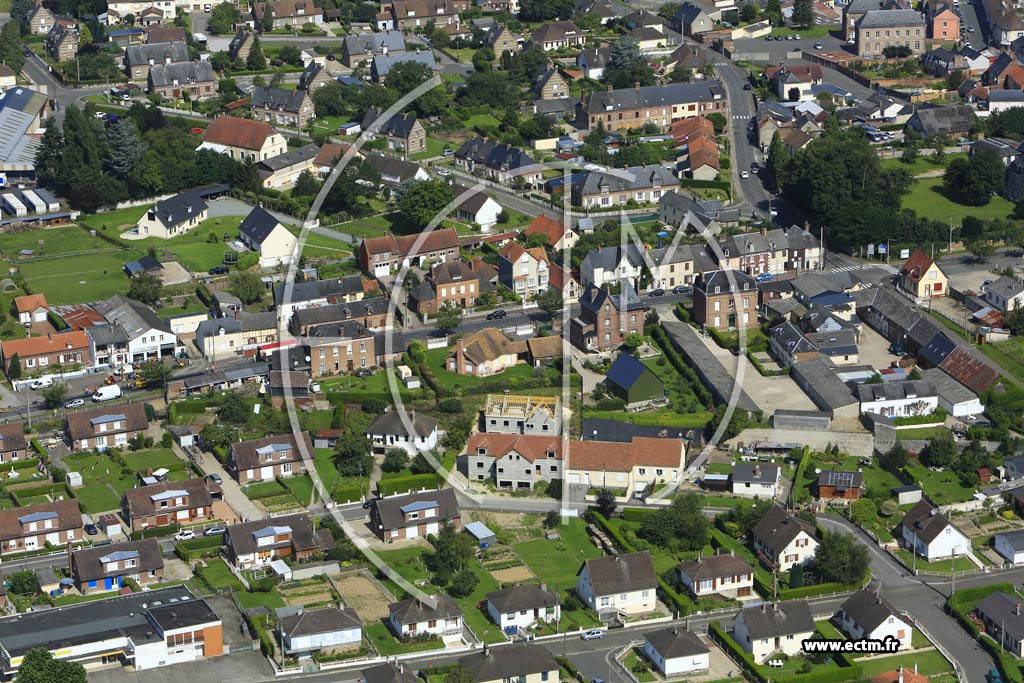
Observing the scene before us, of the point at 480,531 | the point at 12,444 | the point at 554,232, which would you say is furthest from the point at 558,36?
the point at 480,531

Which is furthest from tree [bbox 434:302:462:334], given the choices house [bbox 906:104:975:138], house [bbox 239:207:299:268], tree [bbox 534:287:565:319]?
house [bbox 906:104:975:138]

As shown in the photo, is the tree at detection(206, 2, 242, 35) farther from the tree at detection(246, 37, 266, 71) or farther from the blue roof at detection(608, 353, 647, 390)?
the blue roof at detection(608, 353, 647, 390)

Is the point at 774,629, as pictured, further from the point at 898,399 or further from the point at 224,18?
the point at 224,18

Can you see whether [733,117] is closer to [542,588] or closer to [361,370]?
[361,370]

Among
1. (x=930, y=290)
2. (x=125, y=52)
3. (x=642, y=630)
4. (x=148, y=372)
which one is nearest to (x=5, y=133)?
(x=125, y=52)

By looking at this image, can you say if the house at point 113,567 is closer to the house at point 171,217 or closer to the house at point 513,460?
the house at point 513,460
